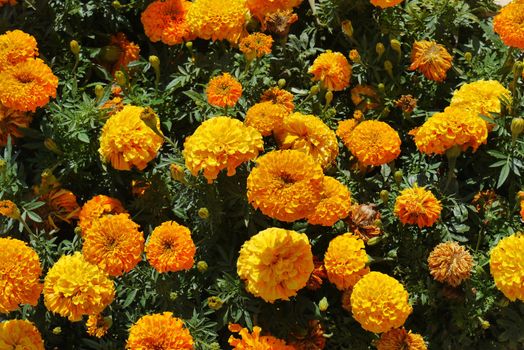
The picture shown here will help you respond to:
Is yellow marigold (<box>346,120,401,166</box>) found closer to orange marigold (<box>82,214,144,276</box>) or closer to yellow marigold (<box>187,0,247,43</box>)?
yellow marigold (<box>187,0,247,43</box>)

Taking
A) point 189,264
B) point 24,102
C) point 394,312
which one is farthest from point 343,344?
point 24,102

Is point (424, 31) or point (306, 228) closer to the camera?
point (306, 228)

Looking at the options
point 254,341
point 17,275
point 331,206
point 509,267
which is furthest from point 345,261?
point 17,275

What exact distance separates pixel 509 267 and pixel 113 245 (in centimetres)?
132

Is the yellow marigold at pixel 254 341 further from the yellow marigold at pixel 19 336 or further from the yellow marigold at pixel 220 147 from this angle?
the yellow marigold at pixel 19 336

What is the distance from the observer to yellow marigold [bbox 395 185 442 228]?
2443 millimetres

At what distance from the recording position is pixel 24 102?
2561mm

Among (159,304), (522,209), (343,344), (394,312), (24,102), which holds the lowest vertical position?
(343,344)

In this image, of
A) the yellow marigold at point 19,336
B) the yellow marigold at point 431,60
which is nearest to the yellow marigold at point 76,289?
the yellow marigold at point 19,336

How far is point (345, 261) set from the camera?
2.46 m

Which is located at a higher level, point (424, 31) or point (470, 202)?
point (424, 31)

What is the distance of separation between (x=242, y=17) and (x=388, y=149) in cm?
86

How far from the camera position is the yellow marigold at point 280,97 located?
280 cm

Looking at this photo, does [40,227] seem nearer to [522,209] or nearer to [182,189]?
[182,189]
